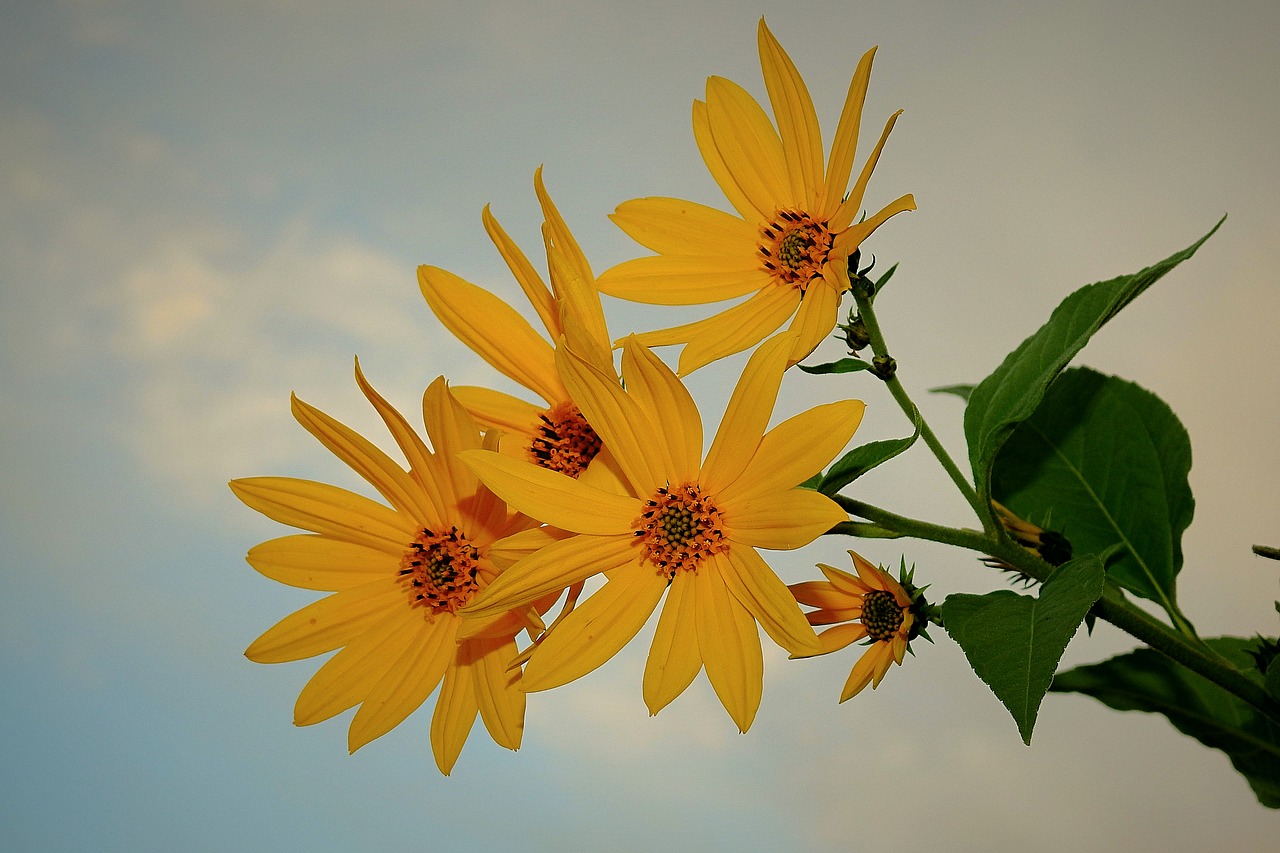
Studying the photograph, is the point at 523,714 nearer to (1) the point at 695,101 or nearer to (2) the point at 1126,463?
(1) the point at 695,101

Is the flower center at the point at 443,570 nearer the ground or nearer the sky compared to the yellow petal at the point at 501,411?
nearer the ground

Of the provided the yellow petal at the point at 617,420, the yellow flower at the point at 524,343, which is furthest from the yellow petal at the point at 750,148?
the yellow petal at the point at 617,420

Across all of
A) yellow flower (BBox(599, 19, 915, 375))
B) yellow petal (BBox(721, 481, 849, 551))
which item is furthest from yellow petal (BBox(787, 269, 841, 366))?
yellow petal (BBox(721, 481, 849, 551))

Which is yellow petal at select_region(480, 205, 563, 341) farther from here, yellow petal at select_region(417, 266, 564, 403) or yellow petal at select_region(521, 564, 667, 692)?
yellow petal at select_region(521, 564, 667, 692)

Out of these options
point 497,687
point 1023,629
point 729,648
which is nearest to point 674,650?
point 729,648

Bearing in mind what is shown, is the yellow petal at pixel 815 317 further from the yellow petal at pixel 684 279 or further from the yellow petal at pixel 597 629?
the yellow petal at pixel 597 629

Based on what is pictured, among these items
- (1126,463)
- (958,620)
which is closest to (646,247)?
(958,620)
